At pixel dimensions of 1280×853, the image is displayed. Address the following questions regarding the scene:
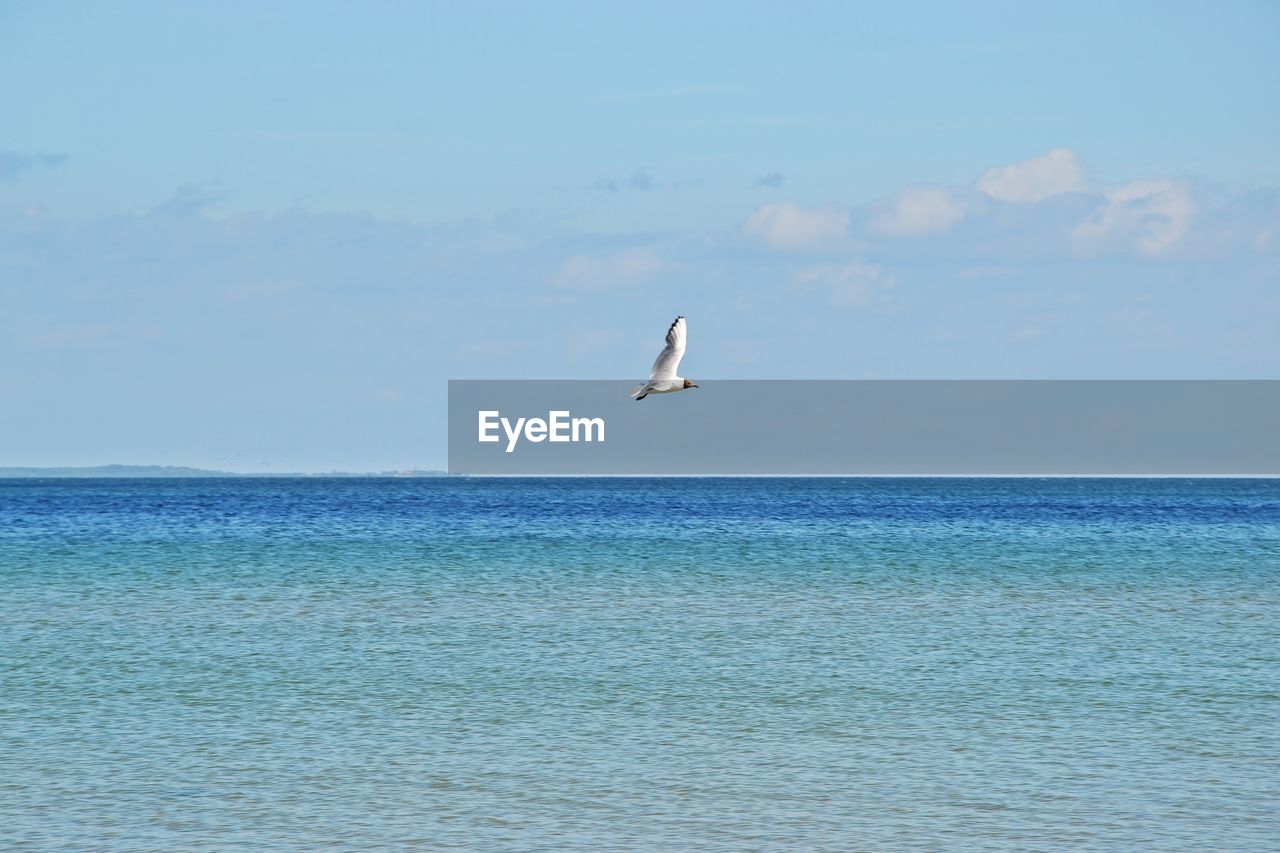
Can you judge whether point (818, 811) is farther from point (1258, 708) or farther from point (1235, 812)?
point (1258, 708)

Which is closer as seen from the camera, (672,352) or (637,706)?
(637,706)

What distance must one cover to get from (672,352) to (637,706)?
22.0 ft

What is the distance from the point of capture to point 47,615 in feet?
93.4

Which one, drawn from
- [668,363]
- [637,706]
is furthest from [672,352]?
[637,706]

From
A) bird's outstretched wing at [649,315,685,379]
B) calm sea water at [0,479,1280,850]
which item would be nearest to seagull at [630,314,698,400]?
bird's outstretched wing at [649,315,685,379]

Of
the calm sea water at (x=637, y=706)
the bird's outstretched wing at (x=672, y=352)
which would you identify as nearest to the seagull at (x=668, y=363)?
the bird's outstretched wing at (x=672, y=352)

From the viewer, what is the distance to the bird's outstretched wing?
2294cm

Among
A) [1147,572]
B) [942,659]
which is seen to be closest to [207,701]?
[942,659]

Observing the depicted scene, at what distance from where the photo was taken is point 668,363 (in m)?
23.2

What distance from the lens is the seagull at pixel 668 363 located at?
22.9 meters

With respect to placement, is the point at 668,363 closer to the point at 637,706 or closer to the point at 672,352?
the point at 672,352

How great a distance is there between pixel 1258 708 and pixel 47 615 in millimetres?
22345

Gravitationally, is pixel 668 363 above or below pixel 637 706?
above

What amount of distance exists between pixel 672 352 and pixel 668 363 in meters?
0.21
